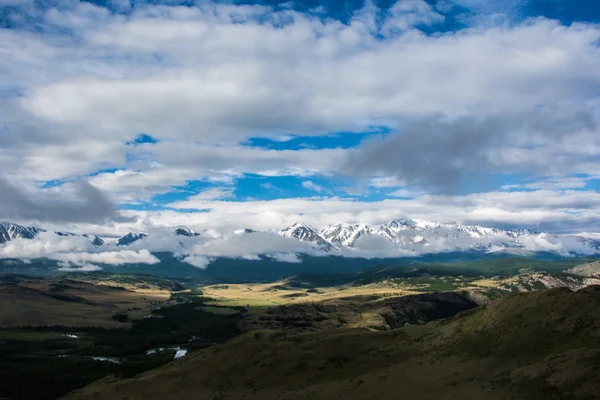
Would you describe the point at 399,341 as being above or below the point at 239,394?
above

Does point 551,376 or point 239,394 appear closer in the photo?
point 551,376

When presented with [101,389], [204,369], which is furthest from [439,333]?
[101,389]

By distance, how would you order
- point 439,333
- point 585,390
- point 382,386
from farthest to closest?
point 439,333
point 382,386
point 585,390

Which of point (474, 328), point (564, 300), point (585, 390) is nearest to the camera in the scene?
point (585, 390)

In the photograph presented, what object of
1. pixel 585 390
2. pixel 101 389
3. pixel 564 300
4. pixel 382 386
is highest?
pixel 564 300

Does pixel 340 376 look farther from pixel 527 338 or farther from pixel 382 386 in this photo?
pixel 527 338

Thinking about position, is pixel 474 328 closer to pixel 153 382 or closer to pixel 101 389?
pixel 153 382
